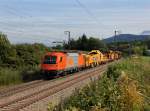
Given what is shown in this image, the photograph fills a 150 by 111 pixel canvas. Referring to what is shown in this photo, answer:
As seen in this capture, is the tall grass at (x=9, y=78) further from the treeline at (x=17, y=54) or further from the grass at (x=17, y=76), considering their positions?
the treeline at (x=17, y=54)

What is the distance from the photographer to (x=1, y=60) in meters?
46.3

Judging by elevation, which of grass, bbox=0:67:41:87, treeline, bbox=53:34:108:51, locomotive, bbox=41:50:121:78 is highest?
treeline, bbox=53:34:108:51

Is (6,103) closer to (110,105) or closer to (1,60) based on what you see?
(110,105)

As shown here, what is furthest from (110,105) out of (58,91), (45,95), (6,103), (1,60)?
(1,60)

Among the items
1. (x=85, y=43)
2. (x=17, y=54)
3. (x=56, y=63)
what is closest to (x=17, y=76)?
(x=56, y=63)

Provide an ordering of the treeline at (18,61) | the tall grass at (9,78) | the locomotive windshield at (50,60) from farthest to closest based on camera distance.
→ 1. the locomotive windshield at (50,60)
2. the treeline at (18,61)
3. the tall grass at (9,78)

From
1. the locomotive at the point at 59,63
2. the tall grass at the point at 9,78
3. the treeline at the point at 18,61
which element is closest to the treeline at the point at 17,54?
the treeline at the point at 18,61

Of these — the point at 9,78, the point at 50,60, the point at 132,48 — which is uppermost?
the point at 132,48

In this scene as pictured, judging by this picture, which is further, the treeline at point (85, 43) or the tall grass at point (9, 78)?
the treeline at point (85, 43)

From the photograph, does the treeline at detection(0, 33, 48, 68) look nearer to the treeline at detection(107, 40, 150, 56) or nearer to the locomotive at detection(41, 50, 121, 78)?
the locomotive at detection(41, 50, 121, 78)

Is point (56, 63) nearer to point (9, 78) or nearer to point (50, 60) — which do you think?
point (50, 60)

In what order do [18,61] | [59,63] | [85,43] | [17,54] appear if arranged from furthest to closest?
[85,43], [17,54], [18,61], [59,63]

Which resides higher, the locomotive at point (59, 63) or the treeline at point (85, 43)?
the treeline at point (85, 43)

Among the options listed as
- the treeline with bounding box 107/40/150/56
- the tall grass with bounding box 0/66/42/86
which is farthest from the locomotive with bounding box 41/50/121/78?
the treeline with bounding box 107/40/150/56
